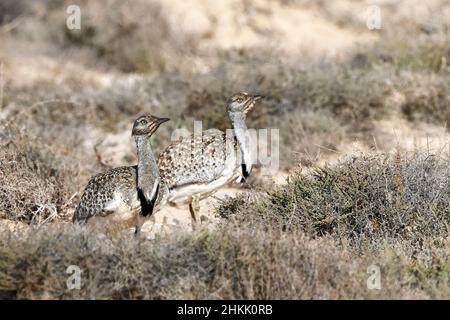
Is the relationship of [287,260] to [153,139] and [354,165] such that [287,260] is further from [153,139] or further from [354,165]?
[153,139]

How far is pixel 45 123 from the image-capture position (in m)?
9.74

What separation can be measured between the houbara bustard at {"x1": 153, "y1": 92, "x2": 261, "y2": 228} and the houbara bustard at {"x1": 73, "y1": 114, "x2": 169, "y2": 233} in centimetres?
29

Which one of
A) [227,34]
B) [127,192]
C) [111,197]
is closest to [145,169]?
[127,192]

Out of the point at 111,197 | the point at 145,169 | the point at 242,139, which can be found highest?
the point at 242,139

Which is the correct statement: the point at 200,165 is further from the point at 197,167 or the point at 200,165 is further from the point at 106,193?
the point at 106,193

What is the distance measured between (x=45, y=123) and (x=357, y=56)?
4.48m

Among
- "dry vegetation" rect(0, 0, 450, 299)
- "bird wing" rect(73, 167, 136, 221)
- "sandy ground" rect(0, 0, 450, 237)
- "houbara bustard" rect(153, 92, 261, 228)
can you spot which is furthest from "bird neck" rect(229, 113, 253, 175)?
"sandy ground" rect(0, 0, 450, 237)

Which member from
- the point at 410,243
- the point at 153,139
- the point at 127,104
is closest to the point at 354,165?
the point at 410,243

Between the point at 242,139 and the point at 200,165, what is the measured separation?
1.61 ft

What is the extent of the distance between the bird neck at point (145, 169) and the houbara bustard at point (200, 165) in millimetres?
251

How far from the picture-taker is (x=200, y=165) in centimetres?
629

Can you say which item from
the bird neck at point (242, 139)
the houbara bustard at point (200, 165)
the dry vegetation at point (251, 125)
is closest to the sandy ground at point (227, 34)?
the dry vegetation at point (251, 125)

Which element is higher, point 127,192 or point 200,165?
point 200,165

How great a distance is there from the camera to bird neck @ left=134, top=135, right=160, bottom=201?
5.79 meters
